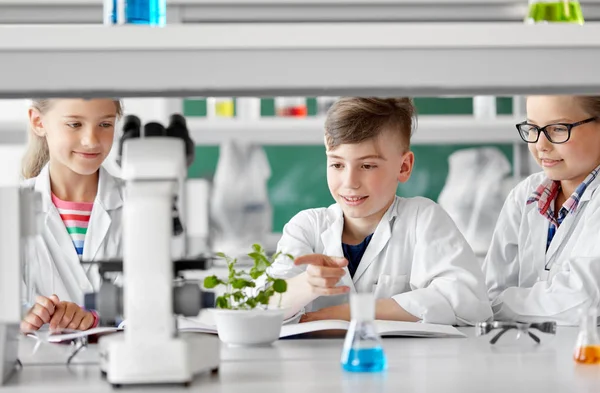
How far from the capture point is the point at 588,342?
113cm

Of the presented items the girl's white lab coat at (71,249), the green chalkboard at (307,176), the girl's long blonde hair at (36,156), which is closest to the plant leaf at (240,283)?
the girl's white lab coat at (71,249)

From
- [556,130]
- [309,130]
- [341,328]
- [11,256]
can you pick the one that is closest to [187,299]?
[11,256]

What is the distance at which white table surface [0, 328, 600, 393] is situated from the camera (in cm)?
98

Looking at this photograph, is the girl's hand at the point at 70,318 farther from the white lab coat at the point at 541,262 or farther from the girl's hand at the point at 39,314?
the white lab coat at the point at 541,262

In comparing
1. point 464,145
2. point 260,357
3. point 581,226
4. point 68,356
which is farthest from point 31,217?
point 464,145

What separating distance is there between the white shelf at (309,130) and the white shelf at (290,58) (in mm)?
2783

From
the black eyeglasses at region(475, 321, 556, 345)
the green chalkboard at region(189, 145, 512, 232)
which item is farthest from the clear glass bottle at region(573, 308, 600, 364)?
the green chalkboard at region(189, 145, 512, 232)

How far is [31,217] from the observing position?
1057mm

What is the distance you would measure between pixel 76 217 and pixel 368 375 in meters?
1.41

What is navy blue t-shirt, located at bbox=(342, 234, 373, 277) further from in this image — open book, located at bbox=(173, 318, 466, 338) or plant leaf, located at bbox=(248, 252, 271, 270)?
plant leaf, located at bbox=(248, 252, 271, 270)

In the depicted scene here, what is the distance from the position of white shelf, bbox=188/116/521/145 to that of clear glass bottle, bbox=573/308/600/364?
2662 millimetres

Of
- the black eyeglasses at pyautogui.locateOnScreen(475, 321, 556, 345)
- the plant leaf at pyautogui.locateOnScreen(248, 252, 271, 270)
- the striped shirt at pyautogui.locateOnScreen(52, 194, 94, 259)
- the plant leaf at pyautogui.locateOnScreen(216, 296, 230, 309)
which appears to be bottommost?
the black eyeglasses at pyautogui.locateOnScreen(475, 321, 556, 345)

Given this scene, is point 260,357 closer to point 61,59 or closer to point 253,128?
point 61,59

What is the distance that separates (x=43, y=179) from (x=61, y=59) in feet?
4.83
